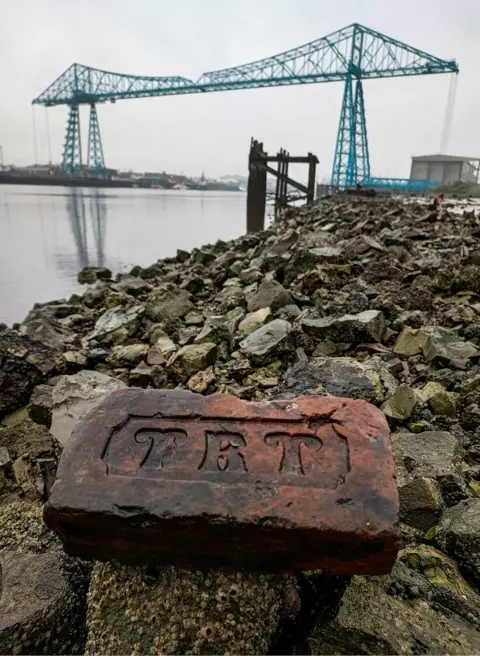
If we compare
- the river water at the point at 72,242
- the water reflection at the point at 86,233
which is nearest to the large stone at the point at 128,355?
the river water at the point at 72,242

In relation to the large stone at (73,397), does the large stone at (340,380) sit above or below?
above

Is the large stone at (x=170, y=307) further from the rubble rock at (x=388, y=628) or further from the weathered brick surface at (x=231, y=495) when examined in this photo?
the rubble rock at (x=388, y=628)

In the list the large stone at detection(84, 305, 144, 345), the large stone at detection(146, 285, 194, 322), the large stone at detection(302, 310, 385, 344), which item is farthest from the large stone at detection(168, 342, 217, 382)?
the large stone at detection(146, 285, 194, 322)

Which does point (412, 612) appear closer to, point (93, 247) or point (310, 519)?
point (310, 519)

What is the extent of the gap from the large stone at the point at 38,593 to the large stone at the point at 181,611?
0.11 m

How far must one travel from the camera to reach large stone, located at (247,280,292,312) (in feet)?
10.4

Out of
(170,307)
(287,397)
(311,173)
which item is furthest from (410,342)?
(311,173)

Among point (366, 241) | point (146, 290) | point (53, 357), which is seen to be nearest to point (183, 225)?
point (146, 290)

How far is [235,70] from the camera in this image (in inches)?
2024

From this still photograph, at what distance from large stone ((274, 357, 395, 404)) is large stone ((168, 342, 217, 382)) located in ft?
2.05

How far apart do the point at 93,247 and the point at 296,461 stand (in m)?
11.1

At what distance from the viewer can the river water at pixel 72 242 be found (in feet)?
23.5

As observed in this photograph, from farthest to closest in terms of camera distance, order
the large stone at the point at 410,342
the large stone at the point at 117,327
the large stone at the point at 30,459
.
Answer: the large stone at the point at 117,327 < the large stone at the point at 410,342 < the large stone at the point at 30,459

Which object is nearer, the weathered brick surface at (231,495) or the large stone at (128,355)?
the weathered brick surface at (231,495)
